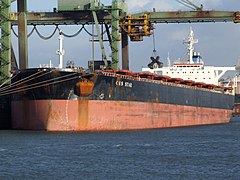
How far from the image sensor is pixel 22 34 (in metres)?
38.8

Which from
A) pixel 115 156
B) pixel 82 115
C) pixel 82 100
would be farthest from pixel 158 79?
pixel 115 156

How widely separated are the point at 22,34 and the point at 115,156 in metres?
17.7

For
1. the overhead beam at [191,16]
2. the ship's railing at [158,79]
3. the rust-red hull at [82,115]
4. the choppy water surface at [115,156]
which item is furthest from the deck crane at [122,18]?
the choppy water surface at [115,156]

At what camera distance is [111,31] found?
1628 inches

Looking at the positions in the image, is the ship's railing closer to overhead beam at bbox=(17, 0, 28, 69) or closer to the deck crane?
the deck crane

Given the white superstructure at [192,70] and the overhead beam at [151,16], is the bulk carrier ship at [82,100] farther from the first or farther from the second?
the white superstructure at [192,70]

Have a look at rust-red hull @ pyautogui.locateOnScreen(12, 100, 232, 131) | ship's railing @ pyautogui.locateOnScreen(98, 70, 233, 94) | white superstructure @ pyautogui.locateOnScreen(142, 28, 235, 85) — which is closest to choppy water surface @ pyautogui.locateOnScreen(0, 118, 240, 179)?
rust-red hull @ pyautogui.locateOnScreen(12, 100, 232, 131)

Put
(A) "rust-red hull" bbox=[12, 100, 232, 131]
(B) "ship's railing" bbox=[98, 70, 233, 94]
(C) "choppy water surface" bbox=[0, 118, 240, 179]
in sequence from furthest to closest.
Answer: (B) "ship's railing" bbox=[98, 70, 233, 94], (A) "rust-red hull" bbox=[12, 100, 232, 131], (C) "choppy water surface" bbox=[0, 118, 240, 179]

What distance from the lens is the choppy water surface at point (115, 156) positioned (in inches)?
782

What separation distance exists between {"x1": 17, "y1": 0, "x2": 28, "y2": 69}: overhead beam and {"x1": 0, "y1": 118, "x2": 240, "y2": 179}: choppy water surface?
26.4ft

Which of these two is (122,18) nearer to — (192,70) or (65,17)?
(65,17)

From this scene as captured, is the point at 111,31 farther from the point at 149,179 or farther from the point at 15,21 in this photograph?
the point at 149,179

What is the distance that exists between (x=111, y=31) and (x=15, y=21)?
730cm

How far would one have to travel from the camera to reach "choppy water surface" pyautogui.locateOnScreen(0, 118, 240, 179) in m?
19.9
